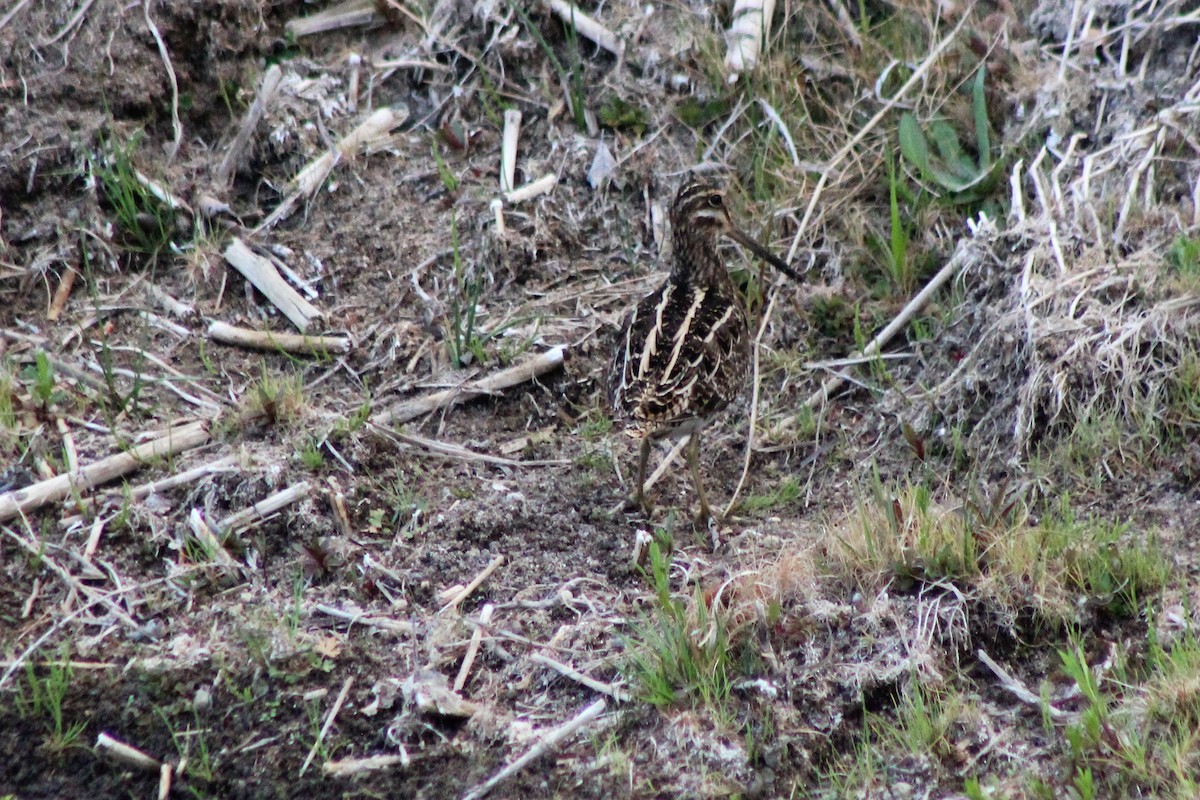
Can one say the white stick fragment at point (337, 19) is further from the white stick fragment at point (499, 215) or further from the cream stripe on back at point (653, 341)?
the cream stripe on back at point (653, 341)

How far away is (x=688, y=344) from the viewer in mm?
5258

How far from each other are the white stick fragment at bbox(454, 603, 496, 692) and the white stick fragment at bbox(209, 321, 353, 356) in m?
1.81

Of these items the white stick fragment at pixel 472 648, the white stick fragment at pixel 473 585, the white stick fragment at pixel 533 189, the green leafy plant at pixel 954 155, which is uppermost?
the green leafy plant at pixel 954 155

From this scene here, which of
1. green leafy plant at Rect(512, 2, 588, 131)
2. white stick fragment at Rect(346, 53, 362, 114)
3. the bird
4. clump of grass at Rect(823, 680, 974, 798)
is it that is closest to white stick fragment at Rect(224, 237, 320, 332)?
white stick fragment at Rect(346, 53, 362, 114)

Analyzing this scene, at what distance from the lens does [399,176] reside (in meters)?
6.62

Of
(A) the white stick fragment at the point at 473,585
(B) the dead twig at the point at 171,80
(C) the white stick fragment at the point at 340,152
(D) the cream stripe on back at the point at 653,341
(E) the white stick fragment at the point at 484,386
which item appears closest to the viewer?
(A) the white stick fragment at the point at 473,585

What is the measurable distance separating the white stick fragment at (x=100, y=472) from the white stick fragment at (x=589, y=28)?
8.92ft

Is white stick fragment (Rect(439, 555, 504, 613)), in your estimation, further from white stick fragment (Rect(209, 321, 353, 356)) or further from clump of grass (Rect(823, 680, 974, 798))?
white stick fragment (Rect(209, 321, 353, 356))

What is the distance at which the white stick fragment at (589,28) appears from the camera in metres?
6.73

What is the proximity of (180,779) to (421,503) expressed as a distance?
1.42m

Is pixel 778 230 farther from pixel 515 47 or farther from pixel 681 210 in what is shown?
pixel 515 47

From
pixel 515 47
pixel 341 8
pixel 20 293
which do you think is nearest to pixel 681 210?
pixel 515 47

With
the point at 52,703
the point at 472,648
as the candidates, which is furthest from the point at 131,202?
the point at 472,648

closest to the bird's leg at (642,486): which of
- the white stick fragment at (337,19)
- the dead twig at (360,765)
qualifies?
the dead twig at (360,765)
